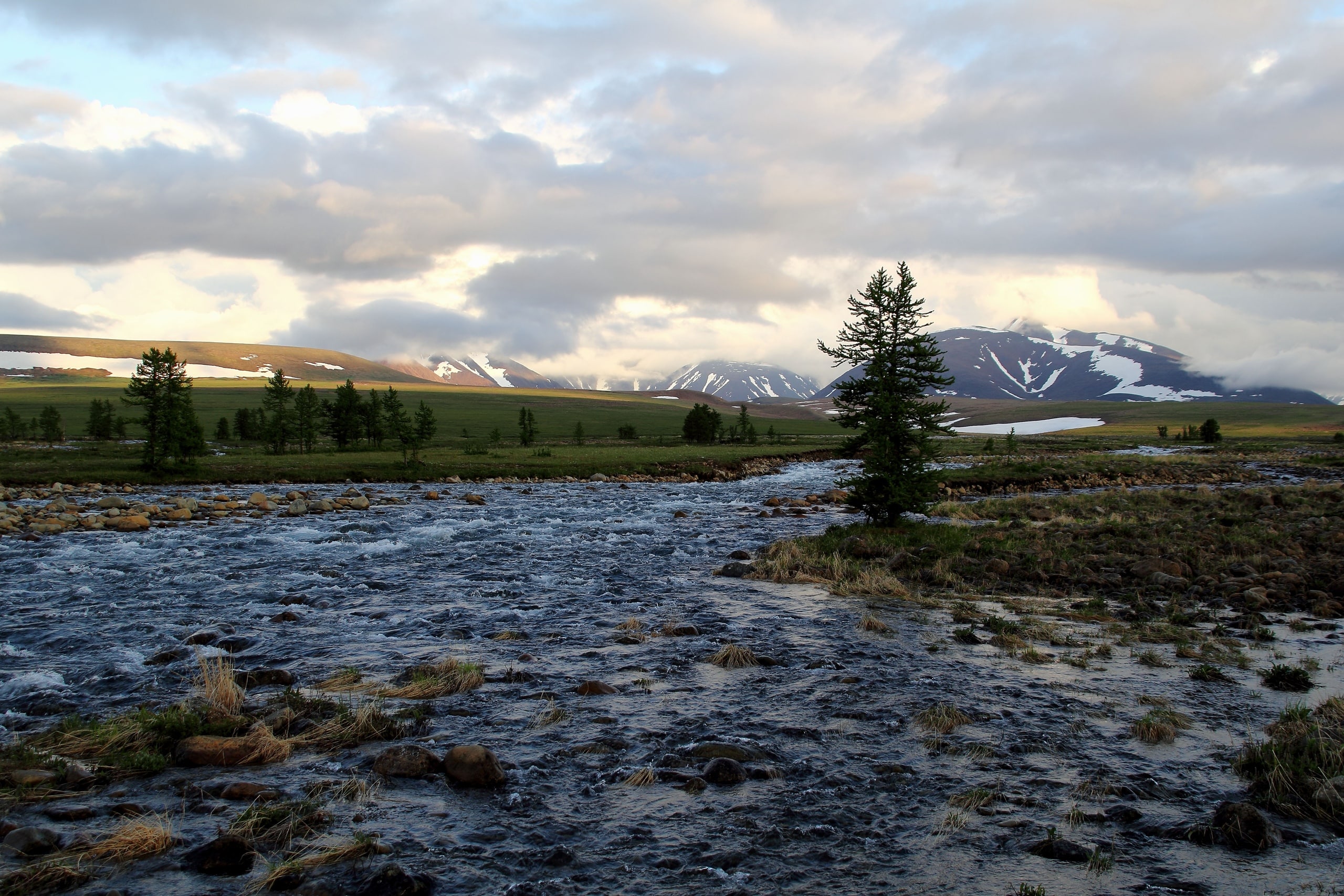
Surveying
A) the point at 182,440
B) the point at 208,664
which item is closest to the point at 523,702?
the point at 208,664

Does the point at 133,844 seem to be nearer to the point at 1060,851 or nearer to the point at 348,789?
the point at 348,789

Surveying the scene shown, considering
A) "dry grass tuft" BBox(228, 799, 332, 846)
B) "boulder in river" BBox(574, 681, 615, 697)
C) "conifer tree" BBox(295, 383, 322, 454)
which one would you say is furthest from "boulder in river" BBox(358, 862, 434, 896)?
"conifer tree" BBox(295, 383, 322, 454)

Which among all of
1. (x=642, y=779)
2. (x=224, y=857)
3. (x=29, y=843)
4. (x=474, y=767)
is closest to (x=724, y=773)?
(x=642, y=779)

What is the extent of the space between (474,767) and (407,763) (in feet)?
2.65

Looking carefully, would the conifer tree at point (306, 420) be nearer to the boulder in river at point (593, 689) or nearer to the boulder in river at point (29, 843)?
the boulder in river at point (593, 689)

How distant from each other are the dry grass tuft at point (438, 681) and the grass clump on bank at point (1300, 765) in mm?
9907

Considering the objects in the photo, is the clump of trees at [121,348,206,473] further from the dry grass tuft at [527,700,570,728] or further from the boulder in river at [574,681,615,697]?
the dry grass tuft at [527,700,570,728]

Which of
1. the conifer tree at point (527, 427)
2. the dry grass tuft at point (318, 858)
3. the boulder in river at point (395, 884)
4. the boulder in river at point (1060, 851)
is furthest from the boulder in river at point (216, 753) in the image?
the conifer tree at point (527, 427)

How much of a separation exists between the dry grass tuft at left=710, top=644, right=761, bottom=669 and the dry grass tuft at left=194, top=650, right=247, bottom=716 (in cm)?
716

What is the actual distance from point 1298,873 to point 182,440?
2614 inches

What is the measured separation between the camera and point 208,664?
1113cm

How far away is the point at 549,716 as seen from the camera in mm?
9719

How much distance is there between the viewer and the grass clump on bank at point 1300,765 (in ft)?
23.1

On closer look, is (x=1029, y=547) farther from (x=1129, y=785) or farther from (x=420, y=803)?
(x=420, y=803)
